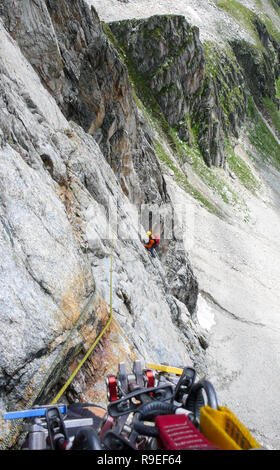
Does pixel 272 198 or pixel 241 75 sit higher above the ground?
pixel 241 75

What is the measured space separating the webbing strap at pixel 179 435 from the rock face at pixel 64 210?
2592 mm

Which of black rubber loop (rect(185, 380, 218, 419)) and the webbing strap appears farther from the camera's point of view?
black rubber loop (rect(185, 380, 218, 419))

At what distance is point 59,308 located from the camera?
5656 millimetres

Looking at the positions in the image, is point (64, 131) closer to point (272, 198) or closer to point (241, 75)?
point (272, 198)

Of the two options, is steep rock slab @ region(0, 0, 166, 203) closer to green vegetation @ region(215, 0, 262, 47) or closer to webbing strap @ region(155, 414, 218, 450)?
webbing strap @ region(155, 414, 218, 450)

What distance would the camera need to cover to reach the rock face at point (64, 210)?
5012mm

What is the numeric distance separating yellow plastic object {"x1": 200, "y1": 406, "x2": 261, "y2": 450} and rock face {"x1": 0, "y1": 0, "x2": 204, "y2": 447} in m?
2.90

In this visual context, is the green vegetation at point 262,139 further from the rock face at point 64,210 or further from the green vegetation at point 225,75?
the rock face at point 64,210

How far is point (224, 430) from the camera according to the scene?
8.12ft

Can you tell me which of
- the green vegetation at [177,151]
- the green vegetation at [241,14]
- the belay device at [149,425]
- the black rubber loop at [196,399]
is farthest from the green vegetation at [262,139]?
the black rubber loop at [196,399]

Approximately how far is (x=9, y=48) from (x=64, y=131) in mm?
3363

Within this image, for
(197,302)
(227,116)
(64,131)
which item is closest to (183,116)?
(227,116)

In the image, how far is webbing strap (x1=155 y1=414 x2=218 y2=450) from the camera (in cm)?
232

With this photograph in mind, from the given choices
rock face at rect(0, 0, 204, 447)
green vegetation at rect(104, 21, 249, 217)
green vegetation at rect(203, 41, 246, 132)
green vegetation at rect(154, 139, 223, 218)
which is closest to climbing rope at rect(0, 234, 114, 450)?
rock face at rect(0, 0, 204, 447)
